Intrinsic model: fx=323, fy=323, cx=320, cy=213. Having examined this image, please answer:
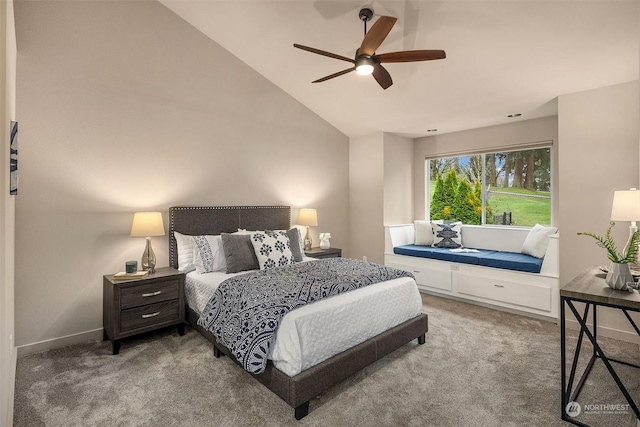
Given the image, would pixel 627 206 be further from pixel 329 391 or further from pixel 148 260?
pixel 148 260

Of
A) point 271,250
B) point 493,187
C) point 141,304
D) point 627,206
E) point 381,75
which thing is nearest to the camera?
point 627,206

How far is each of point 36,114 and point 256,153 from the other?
2.28 meters

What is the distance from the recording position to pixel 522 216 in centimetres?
480

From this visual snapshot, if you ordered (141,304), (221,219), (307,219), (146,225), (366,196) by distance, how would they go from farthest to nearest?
(366,196)
(307,219)
(221,219)
(146,225)
(141,304)

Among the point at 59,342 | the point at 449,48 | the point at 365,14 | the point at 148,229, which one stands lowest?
the point at 59,342

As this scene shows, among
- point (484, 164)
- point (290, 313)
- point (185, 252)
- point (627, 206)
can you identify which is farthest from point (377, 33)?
point (484, 164)

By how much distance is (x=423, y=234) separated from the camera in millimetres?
5191

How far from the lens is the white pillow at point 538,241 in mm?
3932

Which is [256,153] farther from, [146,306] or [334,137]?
[146,306]

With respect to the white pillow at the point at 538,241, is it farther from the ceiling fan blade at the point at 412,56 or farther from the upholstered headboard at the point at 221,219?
the upholstered headboard at the point at 221,219

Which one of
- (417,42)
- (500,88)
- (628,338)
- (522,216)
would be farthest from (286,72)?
(628,338)

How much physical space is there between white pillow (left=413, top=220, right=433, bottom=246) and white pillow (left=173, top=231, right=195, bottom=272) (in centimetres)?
344

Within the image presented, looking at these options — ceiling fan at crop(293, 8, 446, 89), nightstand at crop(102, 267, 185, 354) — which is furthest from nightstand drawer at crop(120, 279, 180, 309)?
ceiling fan at crop(293, 8, 446, 89)

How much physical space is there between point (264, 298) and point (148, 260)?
1.62m
